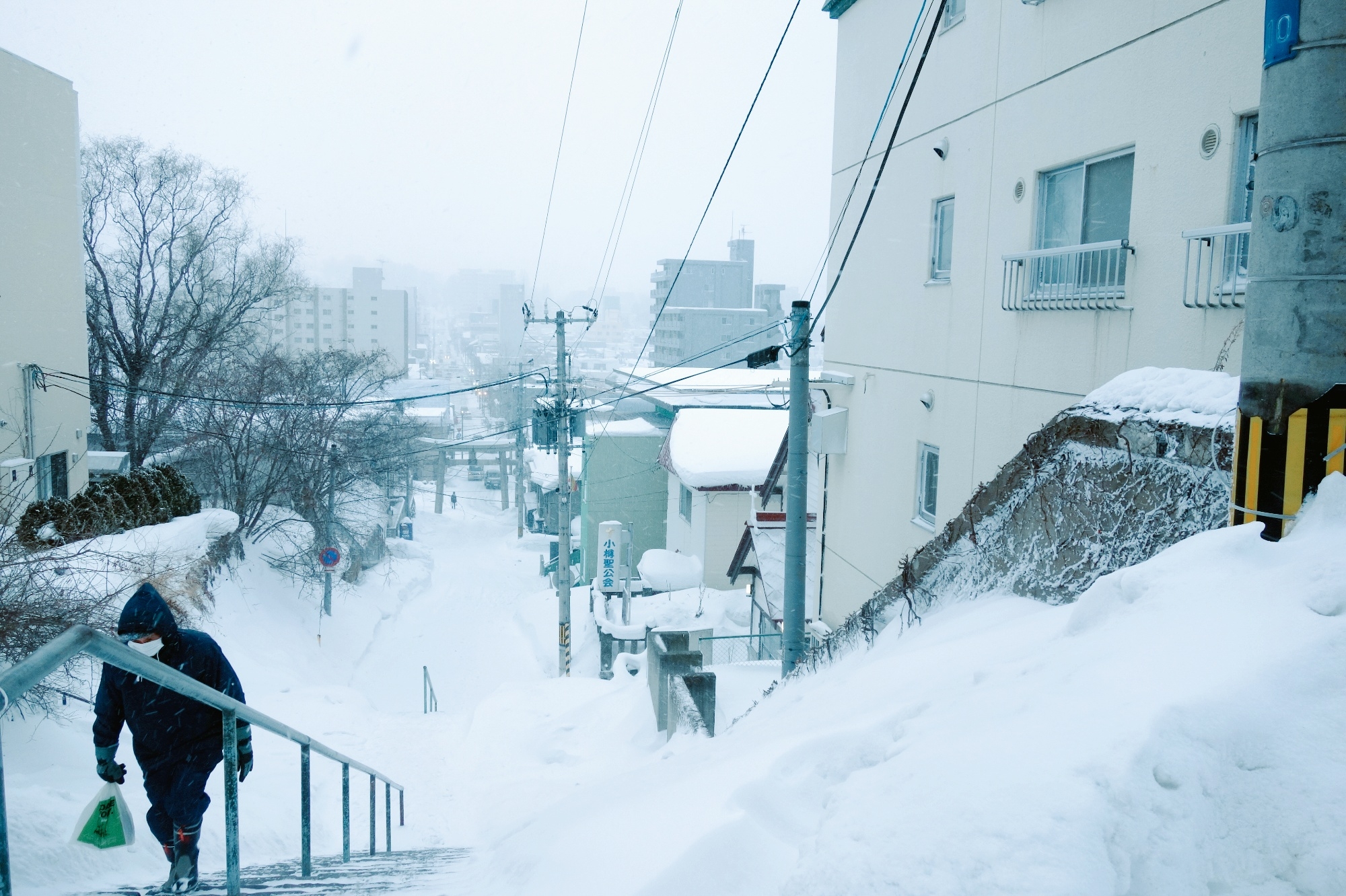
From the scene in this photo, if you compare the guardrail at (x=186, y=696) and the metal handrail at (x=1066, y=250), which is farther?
the metal handrail at (x=1066, y=250)

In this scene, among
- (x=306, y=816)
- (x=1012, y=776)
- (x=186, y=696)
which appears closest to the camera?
(x=1012, y=776)

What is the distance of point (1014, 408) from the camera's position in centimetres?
708

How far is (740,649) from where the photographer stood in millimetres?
16953

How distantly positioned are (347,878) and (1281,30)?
17.1 feet

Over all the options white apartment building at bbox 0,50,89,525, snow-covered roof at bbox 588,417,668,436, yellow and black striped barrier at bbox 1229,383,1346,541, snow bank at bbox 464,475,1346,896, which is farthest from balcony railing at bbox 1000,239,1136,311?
snow-covered roof at bbox 588,417,668,436

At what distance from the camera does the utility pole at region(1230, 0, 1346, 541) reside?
2744 mm

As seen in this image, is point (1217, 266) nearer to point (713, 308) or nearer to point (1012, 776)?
point (1012, 776)

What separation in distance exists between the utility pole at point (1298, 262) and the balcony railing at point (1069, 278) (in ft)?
9.78

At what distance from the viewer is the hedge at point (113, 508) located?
1076 cm

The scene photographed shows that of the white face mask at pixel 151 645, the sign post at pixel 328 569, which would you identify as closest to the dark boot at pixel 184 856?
the white face mask at pixel 151 645

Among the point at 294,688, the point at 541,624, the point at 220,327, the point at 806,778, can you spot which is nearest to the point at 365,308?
the point at 220,327

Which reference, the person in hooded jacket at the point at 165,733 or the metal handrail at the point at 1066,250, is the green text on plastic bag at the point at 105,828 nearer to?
the person in hooded jacket at the point at 165,733

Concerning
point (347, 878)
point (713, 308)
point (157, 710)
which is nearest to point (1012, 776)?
point (347, 878)

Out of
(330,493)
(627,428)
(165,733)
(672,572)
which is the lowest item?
(672,572)
